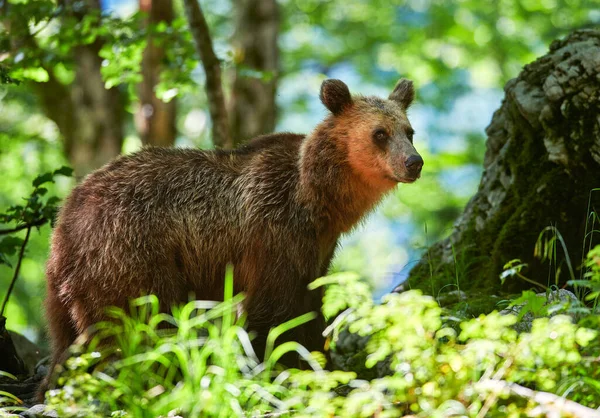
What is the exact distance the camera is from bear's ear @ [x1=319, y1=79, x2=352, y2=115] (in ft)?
22.3

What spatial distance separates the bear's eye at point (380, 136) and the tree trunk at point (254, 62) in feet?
25.3

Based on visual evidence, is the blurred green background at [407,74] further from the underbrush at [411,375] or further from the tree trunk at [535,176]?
the underbrush at [411,375]

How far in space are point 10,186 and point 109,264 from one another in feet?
51.7

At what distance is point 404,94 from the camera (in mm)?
7359

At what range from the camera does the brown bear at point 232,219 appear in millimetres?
6070

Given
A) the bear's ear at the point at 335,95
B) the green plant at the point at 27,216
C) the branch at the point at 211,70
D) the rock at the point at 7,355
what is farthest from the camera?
the branch at the point at 211,70

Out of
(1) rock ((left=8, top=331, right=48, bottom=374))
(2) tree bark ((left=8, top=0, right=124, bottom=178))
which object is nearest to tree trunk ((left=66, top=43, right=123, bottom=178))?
(2) tree bark ((left=8, top=0, right=124, bottom=178))

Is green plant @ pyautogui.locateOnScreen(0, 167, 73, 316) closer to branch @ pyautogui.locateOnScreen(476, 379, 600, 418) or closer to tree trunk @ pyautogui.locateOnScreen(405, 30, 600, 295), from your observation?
tree trunk @ pyautogui.locateOnScreen(405, 30, 600, 295)

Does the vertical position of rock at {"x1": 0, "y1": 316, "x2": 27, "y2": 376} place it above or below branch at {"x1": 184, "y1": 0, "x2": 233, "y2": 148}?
below

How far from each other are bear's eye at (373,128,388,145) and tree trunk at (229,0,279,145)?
7701mm

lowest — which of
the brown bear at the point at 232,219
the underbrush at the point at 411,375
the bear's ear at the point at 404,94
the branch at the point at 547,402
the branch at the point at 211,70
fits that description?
the branch at the point at 547,402

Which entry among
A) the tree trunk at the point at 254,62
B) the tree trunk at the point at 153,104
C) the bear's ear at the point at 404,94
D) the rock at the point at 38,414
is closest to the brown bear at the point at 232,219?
the bear's ear at the point at 404,94

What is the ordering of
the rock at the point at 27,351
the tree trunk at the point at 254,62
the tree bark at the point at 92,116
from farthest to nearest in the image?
the tree trunk at the point at 254,62
the tree bark at the point at 92,116
the rock at the point at 27,351

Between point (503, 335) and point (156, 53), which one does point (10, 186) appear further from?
point (503, 335)
